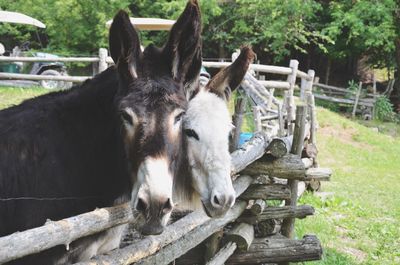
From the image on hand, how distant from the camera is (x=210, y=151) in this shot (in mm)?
3164

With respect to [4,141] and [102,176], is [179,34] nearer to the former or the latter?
[102,176]

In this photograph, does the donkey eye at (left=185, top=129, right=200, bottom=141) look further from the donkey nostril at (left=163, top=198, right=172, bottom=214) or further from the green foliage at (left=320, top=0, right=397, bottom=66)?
the green foliage at (left=320, top=0, right=397, bottom=66)

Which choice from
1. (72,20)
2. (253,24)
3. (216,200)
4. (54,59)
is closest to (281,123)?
(54,59)

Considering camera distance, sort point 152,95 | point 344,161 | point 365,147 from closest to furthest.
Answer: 1. point 152,95
2. point 344,161
3. point 365,147

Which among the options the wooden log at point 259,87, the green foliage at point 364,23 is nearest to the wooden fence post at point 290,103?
the wooden log at point 259,87

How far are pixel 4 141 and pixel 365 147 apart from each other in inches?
497

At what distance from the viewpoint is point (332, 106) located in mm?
20000

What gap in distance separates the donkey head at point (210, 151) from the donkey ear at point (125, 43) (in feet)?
1.93

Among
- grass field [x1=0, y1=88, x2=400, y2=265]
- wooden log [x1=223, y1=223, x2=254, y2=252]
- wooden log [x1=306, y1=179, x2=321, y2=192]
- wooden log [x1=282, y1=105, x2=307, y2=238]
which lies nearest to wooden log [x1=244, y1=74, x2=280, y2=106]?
grass field [x1=0, y1=88, x2=400, y2=265]

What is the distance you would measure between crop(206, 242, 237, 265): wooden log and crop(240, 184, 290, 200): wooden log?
50 centimetres

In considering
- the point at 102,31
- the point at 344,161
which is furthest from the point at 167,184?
the point at 102,31

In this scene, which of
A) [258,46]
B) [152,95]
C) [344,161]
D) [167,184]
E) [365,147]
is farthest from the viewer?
[258,46]

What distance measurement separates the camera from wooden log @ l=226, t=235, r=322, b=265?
467 cm

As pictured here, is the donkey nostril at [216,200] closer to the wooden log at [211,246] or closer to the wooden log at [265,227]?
the wooden log at [211,246]
